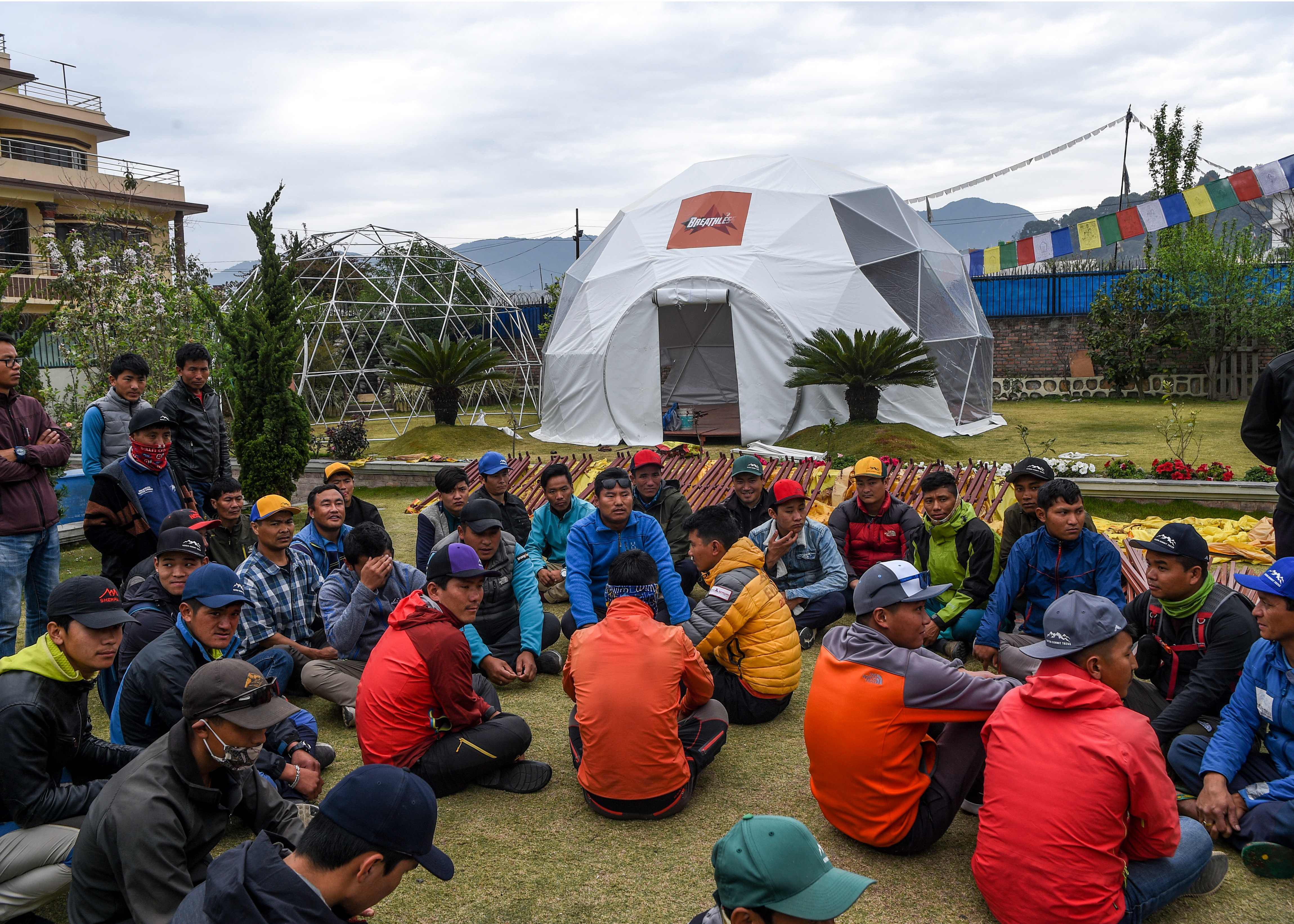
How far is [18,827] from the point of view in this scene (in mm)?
2986

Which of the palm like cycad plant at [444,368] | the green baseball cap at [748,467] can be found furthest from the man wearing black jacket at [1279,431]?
the palm like cycad plant at [444,368]

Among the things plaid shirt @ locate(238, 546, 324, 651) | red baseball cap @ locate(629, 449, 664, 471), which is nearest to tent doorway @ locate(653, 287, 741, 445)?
red baseball cap @ locate(629, 449, 664, 471)

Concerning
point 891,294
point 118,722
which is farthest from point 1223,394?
point 118,722

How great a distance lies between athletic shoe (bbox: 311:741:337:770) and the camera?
13.6 feet

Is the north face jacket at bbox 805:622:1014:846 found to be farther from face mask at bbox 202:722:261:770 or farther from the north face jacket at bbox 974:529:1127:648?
face mask at bbox 202:722:261:770

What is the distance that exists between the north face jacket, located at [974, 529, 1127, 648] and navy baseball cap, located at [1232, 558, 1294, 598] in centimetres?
153

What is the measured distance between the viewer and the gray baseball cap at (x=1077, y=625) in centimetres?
287

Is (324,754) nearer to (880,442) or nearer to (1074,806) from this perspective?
(1074,806)

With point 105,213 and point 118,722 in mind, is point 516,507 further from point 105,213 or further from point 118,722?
point 105,213

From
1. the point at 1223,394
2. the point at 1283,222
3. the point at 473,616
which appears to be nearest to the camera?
the point at 473,616

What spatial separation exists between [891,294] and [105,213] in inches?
633

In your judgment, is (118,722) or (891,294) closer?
(118,722)

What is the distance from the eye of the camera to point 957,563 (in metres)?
5.72

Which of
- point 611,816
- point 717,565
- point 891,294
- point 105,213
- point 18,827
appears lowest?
point 611,816
